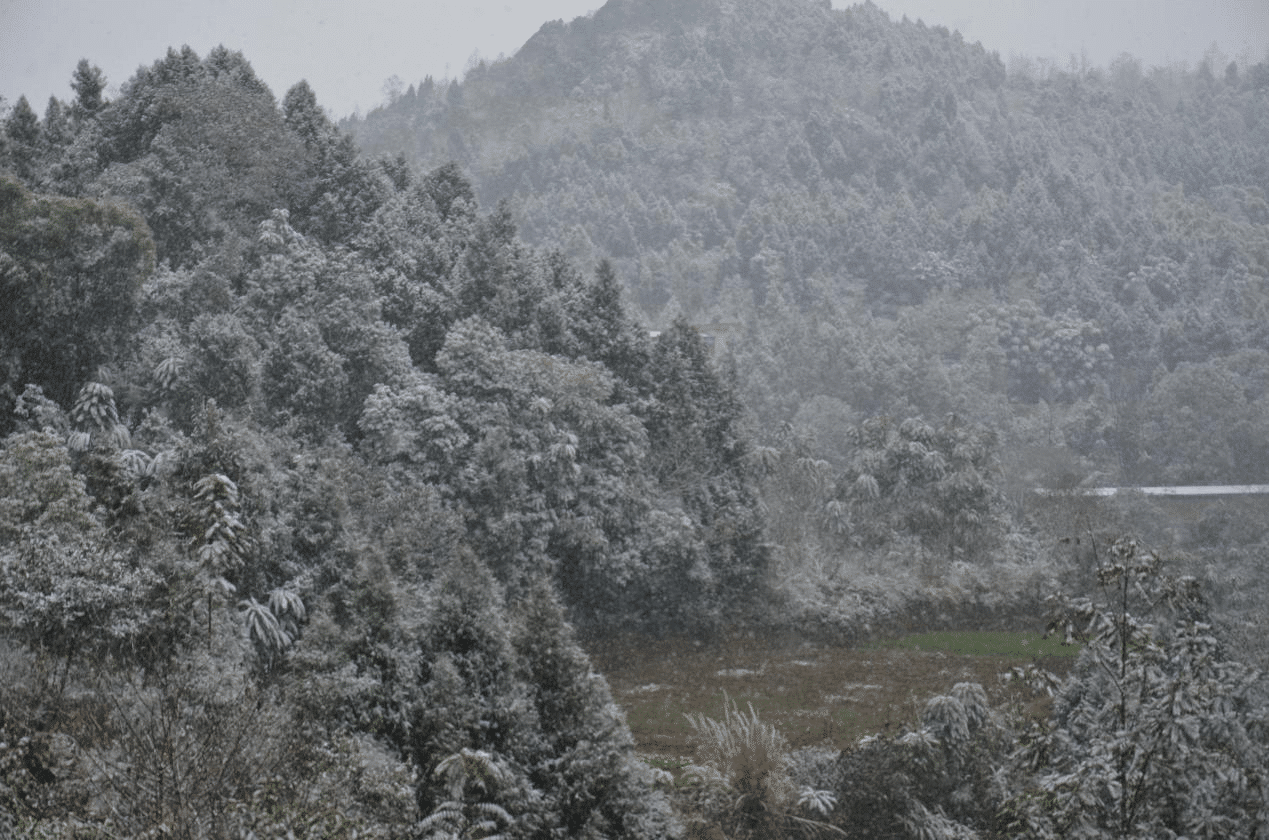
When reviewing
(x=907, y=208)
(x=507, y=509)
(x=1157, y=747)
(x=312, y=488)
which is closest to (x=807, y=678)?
(x=507, y=509)

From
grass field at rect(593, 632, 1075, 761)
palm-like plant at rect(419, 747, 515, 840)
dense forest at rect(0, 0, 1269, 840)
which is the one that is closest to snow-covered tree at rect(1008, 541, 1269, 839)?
dense forest at rect(0, 0, 1269, 840)

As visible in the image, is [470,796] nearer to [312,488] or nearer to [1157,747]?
[1157,747]

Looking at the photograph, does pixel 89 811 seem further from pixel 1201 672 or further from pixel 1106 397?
pixel 1106 397

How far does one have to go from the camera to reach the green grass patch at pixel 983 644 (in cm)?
2344

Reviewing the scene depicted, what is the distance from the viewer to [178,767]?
7.30 m

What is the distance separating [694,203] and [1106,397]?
3312 cm

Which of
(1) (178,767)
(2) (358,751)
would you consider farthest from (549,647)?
(1) (178,767)

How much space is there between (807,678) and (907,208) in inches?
2242

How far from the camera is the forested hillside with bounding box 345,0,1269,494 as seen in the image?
1992 inches

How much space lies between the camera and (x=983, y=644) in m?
24.3

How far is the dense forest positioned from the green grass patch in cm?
80

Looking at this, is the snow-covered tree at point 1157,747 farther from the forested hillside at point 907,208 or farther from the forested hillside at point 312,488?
the forested hillside at point 907,208

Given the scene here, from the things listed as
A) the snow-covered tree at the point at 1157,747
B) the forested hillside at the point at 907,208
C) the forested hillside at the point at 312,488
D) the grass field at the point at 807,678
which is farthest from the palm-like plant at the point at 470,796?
the forested hillside at the point at 907,208

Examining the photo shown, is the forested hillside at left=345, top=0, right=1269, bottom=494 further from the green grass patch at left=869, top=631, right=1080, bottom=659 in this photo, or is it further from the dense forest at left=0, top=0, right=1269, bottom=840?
the green grass patch at left=869, top=631, right=1080, bottom=659
